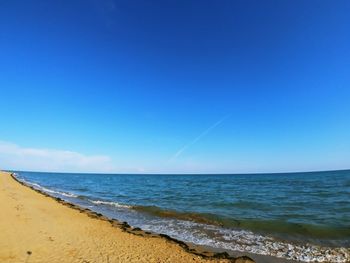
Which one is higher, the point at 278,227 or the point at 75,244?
the point at 75,244

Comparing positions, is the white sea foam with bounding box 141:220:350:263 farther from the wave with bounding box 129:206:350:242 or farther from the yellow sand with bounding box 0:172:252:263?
the yellow sand with bounding box 0:172:252:263

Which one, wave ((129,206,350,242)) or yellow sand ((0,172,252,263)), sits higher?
yellow sand ((0,172,252,263))

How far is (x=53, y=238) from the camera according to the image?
32.5 feet

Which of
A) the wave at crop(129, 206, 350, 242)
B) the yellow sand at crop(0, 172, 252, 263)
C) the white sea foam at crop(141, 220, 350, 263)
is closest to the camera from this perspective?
the yellow sand at crop(0, 172, 252, 263)

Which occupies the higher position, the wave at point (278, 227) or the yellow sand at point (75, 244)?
the yellow sand at point (75, 244)

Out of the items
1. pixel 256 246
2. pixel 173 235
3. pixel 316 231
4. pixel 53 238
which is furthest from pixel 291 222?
pixel 53 238

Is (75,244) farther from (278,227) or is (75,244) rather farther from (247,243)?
(278,227)

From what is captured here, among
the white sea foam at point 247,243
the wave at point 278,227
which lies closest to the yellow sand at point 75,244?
the white sea foam at point 247,243

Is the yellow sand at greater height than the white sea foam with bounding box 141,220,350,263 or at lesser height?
greater

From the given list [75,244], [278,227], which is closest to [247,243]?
[278,227]

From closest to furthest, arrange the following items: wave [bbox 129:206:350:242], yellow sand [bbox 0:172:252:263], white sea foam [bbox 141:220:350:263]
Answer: yellow sand [bbox 0:172:252:263] → white sea foam [bbox 141:220:350:263] → wave [bbox 129:206:350:242]

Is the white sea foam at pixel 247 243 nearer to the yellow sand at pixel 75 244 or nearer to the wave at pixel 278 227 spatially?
the wave at pixel 278 227

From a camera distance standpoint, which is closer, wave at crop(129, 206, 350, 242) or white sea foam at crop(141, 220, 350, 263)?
white sea foam at crop(141, 220, 350, 263)

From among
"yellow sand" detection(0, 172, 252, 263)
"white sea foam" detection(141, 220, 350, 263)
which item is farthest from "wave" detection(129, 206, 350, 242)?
"yellow sand" detection(0, 172, 252, 263)
